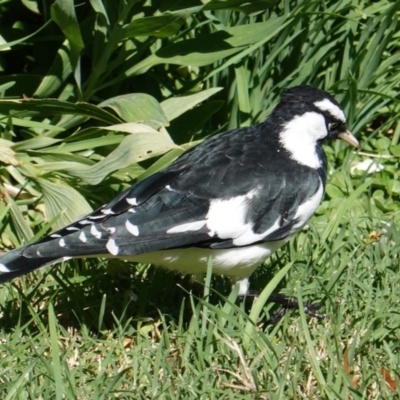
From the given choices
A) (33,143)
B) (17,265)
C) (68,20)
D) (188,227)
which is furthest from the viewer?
(33,143)

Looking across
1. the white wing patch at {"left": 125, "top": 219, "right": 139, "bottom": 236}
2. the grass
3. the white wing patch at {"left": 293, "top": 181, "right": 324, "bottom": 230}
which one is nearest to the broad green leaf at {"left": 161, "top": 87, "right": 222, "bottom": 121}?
the grass

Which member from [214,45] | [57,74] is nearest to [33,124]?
[57,74]

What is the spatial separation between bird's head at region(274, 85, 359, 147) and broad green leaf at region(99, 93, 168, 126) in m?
0.47

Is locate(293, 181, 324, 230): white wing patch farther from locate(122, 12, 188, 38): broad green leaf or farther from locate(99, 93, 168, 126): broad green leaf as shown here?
locate(122, 12, 188, 38): broad green leaf

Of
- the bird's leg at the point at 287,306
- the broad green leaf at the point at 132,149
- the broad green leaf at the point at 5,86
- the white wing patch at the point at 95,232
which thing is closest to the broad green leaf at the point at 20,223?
the broad green leaf at the point at 132,149

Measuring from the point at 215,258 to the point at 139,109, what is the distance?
Answer: 0.80 meters

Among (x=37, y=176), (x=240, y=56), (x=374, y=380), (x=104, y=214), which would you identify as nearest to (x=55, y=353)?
(x=104, y=214)

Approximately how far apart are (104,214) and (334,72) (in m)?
1.77

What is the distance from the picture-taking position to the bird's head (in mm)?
3484

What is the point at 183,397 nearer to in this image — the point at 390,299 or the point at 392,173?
the point at 390,299

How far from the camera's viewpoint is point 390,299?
11.0 ft

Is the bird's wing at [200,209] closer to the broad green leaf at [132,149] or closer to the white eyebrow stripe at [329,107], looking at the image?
the broad green leaf at [132,149]

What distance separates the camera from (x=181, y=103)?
12.9 feet

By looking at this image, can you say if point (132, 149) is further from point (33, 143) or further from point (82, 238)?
point (82, 238)
